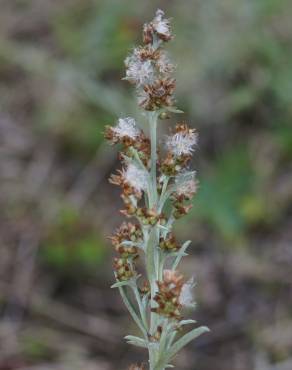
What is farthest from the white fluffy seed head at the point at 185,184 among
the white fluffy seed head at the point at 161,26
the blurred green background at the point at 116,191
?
the blurred green background at the point at 116,191

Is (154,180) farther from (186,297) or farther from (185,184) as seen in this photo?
(186,297)

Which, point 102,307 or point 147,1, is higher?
point 147,1

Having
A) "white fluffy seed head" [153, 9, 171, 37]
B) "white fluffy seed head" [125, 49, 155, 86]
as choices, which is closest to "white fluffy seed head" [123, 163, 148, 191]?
"white fluffy seed head" [125, 49, 155, 86]

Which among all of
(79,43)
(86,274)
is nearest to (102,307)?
(86,274)

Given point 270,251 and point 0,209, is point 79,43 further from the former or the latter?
point 270,251

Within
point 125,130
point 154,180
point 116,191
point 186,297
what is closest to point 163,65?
point 125,130

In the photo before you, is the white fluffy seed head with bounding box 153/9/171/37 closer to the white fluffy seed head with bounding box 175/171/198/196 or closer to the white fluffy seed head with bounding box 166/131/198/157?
the white fluffy seed head with bounding box 166/131/198/157

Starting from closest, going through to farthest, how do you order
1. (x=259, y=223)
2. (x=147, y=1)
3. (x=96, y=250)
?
(x=96, y=250)
(x=259, y=223)
(x=147, y=1)
